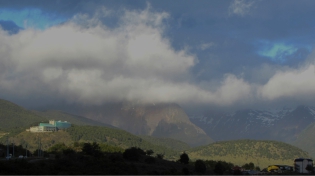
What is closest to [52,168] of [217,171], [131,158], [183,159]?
[131,158]

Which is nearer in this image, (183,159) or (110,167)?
(110,167)

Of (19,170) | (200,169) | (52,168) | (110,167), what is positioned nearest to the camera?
(19,170)

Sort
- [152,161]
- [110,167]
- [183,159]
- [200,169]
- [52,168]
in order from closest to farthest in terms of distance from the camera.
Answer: [52,168] → [110,167] → [200,169] → [152,161] → [183,159]

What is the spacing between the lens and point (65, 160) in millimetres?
110250

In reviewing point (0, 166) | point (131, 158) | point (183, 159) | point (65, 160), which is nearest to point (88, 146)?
point (131, 158)

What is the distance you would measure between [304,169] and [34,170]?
83.7 metres

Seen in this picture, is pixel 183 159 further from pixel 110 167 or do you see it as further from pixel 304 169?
pixel 110 167

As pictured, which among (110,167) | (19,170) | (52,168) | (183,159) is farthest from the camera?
(183,159)

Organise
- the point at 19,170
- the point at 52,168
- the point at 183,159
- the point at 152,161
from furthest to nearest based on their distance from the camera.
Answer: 1. the point at 183,159
2. the point at 152,161
3. the point at 52,168
4. the point at 19,170

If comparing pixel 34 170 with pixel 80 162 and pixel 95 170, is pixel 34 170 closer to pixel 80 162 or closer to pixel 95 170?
pixel 95 170

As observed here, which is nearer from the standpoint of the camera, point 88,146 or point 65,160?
point 65,160

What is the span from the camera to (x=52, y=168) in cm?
10106

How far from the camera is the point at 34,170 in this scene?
90188mm

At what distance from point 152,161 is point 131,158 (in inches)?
273
